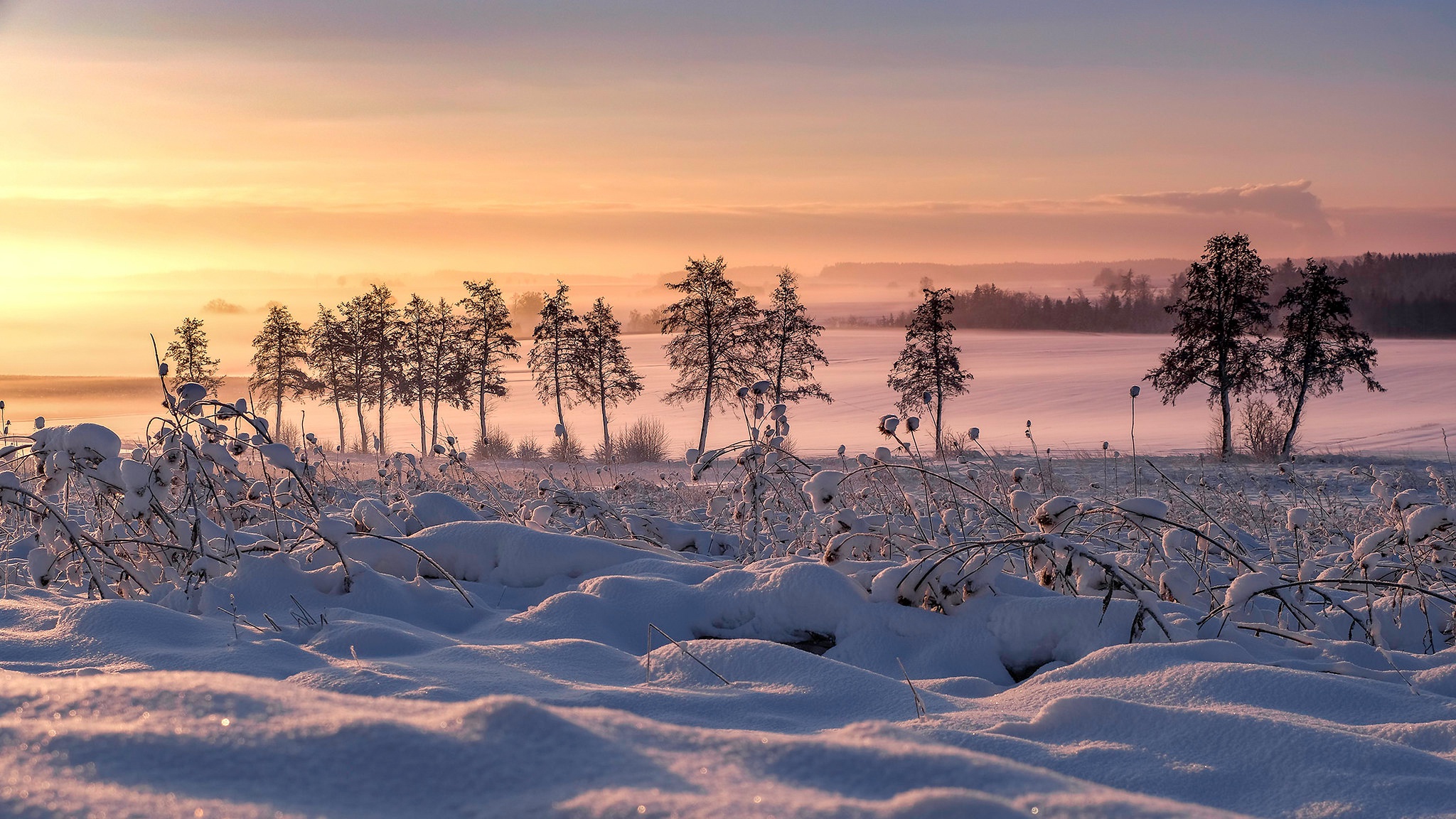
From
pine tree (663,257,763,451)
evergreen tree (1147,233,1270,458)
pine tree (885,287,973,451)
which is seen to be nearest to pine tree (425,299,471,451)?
pine tree (663,257,763,451)

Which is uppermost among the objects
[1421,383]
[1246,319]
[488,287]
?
[488,287]

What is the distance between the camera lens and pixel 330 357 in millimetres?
46250

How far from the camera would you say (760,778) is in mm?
1319

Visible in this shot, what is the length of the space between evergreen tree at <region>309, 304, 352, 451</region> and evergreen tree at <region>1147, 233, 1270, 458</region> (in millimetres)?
35767

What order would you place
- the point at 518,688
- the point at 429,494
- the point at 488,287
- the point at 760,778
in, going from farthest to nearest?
the point at 488,287, the point at 429,494, the point at 518,688, the point at 760,778

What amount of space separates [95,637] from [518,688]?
1.22 m

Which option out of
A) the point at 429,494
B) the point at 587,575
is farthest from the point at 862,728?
the point at 429,494

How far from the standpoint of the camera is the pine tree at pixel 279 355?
46781 mm

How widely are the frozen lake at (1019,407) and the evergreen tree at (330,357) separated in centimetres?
297

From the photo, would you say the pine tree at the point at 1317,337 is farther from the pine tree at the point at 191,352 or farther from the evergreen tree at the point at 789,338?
the pine tree at the point at 191,352

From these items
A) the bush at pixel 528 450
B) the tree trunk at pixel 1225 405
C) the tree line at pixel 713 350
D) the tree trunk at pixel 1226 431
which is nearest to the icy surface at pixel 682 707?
the tree line at pixel 713 350

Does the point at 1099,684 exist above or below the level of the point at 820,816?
below

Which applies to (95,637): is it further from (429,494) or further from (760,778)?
(429,494)

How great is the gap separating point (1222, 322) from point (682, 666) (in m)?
33.9
